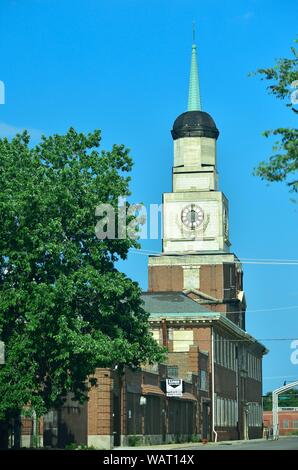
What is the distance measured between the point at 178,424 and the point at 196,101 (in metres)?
40.3

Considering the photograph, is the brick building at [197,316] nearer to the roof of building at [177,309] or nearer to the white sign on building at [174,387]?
the roof of building at [177,309]

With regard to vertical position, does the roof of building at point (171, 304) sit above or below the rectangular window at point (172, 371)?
above

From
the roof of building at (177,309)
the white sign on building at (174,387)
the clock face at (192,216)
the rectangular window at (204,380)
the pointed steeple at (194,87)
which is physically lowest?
the white sign on building at (174,387)

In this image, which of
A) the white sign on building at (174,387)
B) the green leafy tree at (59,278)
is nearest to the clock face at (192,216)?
the white sign on building at (174,387)

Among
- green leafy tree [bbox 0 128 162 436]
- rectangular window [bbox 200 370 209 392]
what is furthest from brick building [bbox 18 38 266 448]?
green leafy tree [bbox 0 128 162 436]

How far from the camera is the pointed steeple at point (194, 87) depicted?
3932 inches

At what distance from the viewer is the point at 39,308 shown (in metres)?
40.3

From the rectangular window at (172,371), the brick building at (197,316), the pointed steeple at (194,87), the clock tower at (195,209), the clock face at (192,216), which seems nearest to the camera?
the brick building at (197,316)

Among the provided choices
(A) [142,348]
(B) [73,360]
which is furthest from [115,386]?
(B) [73,360]

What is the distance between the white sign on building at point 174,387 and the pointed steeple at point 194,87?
4091cm

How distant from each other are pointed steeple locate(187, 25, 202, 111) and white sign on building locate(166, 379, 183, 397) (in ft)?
134

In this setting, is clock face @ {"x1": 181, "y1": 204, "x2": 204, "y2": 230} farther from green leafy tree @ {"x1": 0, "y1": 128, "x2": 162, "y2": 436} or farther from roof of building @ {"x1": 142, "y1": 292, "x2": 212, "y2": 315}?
green leafy tree @ {"x1": 0, "y1": 128, "x2": 162, "y2": 436}

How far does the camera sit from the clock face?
96.2 m

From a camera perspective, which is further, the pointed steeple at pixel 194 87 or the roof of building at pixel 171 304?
the pointed steeple at pixel 194 87
